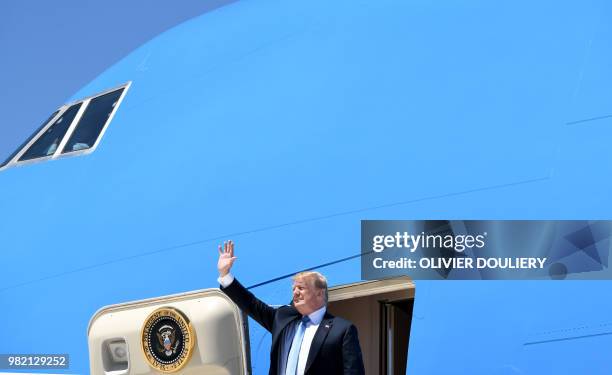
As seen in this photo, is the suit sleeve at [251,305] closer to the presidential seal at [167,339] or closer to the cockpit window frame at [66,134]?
the presidential seal at [167,339]

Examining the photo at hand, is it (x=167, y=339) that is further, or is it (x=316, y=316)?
(x=167, y=339)

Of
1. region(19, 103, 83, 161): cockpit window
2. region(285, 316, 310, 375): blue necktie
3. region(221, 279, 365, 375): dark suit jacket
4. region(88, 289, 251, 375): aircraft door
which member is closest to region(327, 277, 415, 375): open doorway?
region(88, 289, 251, 375): aircraft door

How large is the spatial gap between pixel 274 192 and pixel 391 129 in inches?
36.6

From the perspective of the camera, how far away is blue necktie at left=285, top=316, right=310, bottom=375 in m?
5.01

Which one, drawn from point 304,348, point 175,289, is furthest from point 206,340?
point 304,348

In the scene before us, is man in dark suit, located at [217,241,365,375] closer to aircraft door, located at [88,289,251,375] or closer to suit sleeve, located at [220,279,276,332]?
suit sleeve, located at [220,279,276,332]

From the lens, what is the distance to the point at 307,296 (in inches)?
197

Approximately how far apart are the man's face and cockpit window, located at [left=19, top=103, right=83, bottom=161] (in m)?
3.66

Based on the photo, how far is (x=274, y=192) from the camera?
20.3ft

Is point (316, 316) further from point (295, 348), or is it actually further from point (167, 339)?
point (167, 339)

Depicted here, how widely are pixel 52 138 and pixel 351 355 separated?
433 cm

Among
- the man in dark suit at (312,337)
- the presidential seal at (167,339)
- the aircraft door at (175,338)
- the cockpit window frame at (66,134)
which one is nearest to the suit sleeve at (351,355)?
the man in dark suit at (312,337)

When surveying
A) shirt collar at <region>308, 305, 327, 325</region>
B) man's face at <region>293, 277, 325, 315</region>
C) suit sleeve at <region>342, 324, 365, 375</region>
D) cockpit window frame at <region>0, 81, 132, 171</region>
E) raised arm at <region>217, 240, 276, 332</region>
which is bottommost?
suit sleeve at <region>342, 324, 365, 375</region>

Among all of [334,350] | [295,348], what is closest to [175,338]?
[295,348]
